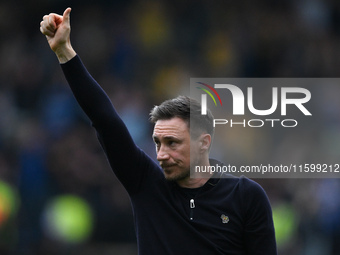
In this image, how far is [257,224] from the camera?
320 centimetres

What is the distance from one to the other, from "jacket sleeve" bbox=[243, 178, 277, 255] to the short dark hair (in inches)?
17.2

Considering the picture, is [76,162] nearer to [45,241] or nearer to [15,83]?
[45,241]

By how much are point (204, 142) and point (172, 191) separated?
1.11ft

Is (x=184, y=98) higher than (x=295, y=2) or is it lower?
lower

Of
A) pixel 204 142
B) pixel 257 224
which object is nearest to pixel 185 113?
pixel 204 142

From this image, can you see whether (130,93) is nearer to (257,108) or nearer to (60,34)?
(257,108)

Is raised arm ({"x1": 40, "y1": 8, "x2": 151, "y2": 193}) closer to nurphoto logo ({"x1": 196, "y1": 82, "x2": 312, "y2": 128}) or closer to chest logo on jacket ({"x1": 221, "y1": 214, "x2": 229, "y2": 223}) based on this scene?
chest logo on jacket ({"x1": 221, "y1": 214, "x2": 229, "y2": 223})

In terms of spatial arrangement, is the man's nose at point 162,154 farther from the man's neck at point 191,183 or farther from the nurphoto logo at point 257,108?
the nurphoto logo at point 257,108

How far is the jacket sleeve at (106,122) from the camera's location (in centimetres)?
310

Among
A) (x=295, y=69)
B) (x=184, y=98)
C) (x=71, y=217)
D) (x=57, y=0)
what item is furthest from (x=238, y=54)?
(x=184, y=98)

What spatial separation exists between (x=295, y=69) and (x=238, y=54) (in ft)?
2.74

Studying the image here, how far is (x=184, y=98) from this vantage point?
3457mm

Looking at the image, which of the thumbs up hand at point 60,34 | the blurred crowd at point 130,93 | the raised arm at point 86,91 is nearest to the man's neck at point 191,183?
the raised arm at point 86,91

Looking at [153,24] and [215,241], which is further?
[153,24]
